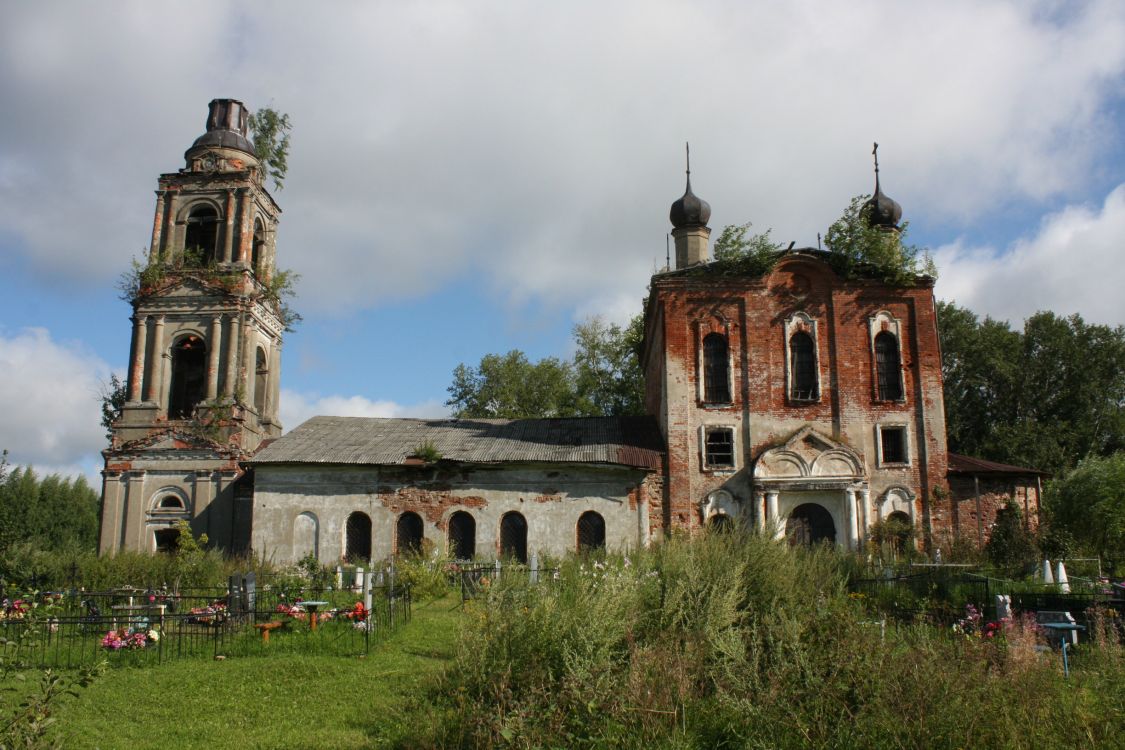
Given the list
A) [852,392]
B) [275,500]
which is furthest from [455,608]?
[852,392]

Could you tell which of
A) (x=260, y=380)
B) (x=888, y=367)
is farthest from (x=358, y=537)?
(x=888, y=367)

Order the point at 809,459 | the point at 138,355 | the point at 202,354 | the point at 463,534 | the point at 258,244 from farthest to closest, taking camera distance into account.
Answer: the point at 258,244, the point at 202,354, the point at 138,355, the point at 463,534, the point at 809,459

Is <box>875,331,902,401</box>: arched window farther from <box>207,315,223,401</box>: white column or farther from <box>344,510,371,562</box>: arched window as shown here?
<box>207,315,223,401</box>: white column

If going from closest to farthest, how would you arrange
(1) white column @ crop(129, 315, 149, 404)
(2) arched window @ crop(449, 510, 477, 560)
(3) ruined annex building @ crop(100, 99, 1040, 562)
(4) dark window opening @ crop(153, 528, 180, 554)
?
1. (3) ruined annex building @ crop(100, 99, 1040, 562)
2. (2) arched window @ crop(449, 510, 477, 560)
3. (4) dark window opening @ crop(153, 528, 180, 554)
4. (1) white column @ crop(129, 315, 149, 404)

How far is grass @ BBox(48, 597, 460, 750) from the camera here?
8.59 metres

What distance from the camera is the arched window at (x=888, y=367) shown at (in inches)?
966

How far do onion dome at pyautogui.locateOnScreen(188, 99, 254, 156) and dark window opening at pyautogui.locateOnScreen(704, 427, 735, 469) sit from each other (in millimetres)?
18627

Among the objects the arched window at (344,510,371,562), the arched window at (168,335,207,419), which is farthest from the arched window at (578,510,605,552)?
the arched window at (168,335,207,419)

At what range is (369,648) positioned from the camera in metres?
12.1

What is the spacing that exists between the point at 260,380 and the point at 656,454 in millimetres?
14326

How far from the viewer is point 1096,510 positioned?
2391 cm

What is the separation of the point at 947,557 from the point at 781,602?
13396mm

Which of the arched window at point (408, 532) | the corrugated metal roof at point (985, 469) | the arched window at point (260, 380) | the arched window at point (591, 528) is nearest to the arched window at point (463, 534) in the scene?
the arched window at point (408, 532)

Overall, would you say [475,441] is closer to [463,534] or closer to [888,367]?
[463,534]
